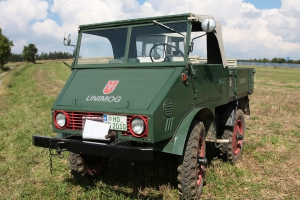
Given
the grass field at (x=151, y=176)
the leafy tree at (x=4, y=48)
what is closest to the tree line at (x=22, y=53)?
the leafy tree at (x=4, y=48)

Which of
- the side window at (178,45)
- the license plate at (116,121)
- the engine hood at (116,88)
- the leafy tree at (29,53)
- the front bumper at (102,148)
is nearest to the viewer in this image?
the front bumper at (102,148)

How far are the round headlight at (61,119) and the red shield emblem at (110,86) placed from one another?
0.61 meters

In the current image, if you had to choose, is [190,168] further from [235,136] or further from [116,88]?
[235,136]

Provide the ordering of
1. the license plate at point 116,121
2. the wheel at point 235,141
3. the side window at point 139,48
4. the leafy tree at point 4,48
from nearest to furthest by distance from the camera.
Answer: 1. the license plate at point 116,121
2. the side window at point 139,48
3. the wheel at point 235,141
4. the leafy tree at point 4,48

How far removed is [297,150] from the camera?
20.8 feet

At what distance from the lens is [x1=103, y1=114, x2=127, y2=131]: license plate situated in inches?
144

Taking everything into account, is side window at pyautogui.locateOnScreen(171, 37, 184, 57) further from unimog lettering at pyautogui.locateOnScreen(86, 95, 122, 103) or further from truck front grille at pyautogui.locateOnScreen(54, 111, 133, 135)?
truck front grille at pyautogui.locateOnScreen(54, 111, 133, 135)

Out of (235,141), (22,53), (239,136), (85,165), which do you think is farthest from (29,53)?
(85,165)

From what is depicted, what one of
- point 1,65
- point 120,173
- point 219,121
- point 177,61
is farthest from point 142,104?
point 1,65

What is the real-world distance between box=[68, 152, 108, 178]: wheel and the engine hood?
35.4 inches

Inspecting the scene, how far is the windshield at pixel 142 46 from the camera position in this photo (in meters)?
4.30

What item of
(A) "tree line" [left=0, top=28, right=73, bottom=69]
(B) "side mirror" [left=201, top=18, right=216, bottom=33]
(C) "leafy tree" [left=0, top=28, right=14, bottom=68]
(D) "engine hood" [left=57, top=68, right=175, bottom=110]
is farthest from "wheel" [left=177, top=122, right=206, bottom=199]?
(C) "leafy tree" [left=0, top=28, right=14, bottom=68]

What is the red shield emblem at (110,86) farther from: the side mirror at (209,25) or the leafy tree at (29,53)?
the leafy tree at (29,53)

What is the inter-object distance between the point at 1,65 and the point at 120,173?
211 feet
